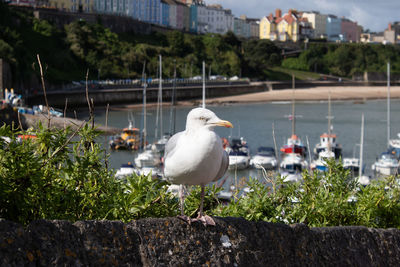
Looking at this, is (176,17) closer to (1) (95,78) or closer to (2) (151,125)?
(1) (95,78)

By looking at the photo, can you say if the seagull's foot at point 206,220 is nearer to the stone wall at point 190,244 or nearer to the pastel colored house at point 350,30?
the stone wall at point 190,244

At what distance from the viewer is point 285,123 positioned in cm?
5469

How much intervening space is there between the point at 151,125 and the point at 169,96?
24243mm

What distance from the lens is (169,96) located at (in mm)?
73438

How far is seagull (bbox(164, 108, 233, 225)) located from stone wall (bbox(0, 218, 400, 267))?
183 mm

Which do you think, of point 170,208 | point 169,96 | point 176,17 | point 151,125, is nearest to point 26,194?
point 170,208

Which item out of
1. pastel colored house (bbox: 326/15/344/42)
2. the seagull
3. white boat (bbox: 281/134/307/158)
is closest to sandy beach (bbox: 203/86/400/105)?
white boat (bbox: 281/134/307/158)

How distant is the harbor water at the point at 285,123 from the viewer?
1460 inches

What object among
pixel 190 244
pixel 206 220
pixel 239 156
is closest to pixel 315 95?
pixel 239 156

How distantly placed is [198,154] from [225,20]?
143 metres

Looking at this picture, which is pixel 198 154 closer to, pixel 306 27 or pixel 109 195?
pixel 109 195

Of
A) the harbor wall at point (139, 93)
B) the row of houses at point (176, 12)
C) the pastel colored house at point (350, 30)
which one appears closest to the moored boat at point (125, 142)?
the harbor wall at point (139, 93)

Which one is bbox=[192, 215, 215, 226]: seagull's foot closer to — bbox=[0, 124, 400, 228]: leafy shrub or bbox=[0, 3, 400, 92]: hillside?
bbox=[0, 124, 400, 228]: leafy shrub

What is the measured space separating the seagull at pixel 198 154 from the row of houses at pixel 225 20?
91582 millimetres
